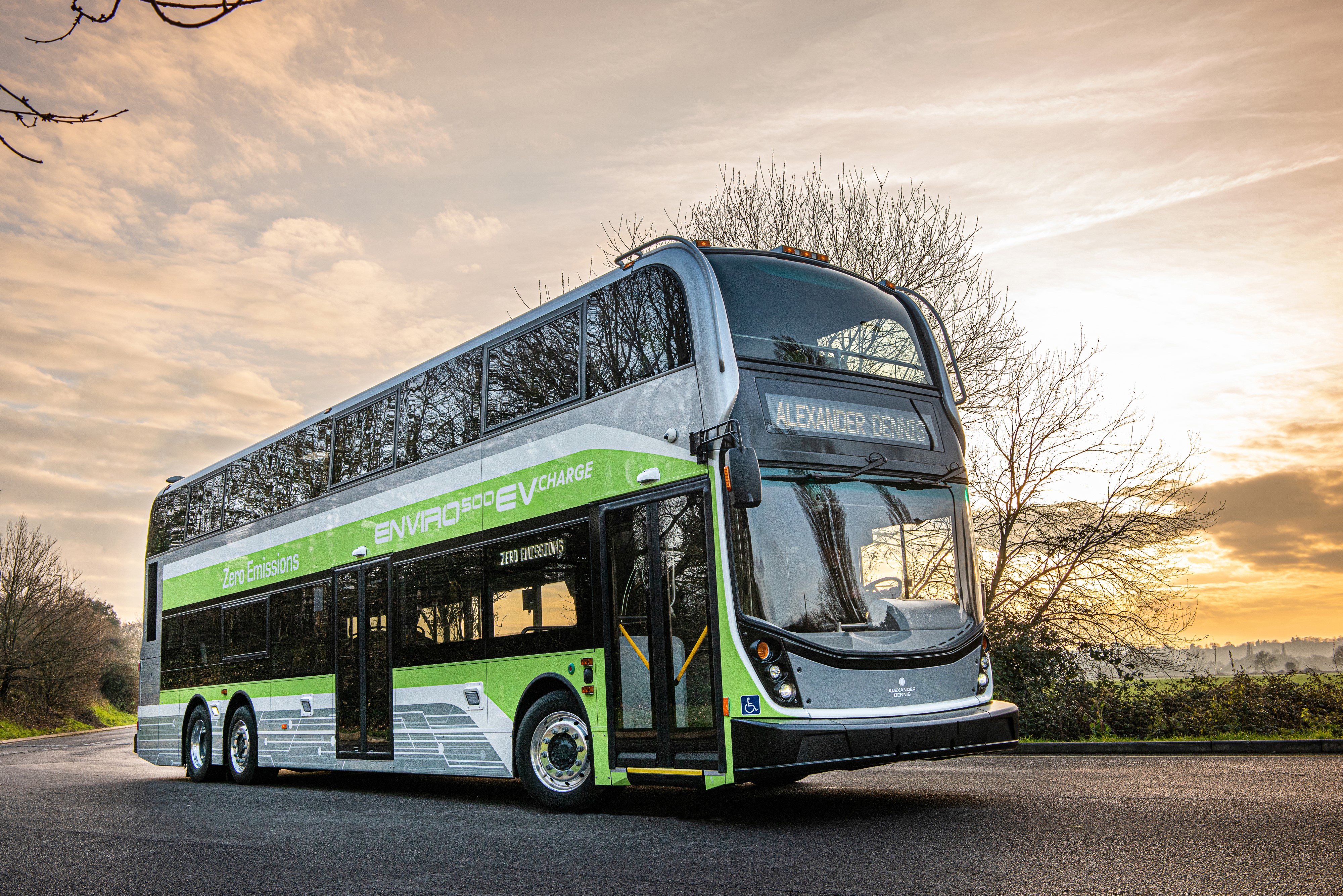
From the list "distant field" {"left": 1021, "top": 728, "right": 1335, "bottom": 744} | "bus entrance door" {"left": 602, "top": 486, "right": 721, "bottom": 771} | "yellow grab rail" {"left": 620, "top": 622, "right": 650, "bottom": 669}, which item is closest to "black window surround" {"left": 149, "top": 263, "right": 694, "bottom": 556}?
"bus entrance door" {"left": 602, "top": 486, "right": 721, "bottom": 771}

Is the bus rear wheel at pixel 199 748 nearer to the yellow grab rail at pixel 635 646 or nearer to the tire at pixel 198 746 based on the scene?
the tire at pixel 198 746

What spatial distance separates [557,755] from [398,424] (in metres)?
4.54

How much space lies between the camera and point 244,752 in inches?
569

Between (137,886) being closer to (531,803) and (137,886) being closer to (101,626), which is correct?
(531,803)

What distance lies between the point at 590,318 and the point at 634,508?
1.90 meters

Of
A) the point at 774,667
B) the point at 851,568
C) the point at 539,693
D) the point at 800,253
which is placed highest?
the point at 800,253

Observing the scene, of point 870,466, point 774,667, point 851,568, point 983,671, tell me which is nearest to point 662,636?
point 774,667

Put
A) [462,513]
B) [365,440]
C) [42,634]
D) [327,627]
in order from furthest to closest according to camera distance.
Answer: [42,634] → [327,627] → [365,440] → [462,513]

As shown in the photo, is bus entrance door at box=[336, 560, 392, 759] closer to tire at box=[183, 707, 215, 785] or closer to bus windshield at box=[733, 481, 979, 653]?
tire at box=[183, 707, 215, 785]

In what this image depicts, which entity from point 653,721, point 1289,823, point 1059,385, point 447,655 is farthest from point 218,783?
point 1059,385

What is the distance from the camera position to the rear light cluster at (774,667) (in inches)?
282

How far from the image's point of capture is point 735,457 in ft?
23.4

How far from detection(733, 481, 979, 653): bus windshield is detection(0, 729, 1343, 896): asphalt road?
1321 mm

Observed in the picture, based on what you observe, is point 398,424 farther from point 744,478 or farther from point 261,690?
point 744,478
